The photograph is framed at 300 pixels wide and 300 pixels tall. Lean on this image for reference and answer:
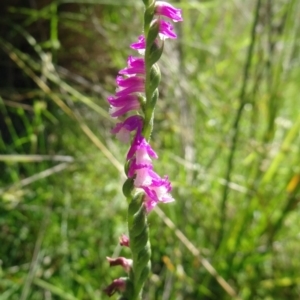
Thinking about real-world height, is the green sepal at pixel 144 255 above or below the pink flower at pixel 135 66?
below

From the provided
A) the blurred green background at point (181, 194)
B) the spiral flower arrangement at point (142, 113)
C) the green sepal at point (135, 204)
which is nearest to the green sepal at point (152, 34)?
the spiral flower arrangement at point (142, 113)

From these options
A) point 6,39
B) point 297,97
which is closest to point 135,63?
point 6,39

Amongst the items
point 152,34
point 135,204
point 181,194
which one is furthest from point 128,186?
point 181,194

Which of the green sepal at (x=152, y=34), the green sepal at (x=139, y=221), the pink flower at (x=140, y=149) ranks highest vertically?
the green sepal at (x=152, y=34)

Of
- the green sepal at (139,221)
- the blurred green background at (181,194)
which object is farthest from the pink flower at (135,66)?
the blurred green background at (181,194)

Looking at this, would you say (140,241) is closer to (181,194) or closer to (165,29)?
(165,29)

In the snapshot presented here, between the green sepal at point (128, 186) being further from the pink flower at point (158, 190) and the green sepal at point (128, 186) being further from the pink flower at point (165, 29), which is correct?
the pink flower at point (165, 29)

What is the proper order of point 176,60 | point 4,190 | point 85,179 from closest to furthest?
point 4,190 → point 176,60 → point 85,179

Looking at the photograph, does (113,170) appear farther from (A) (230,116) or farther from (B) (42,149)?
(A) (230,116)

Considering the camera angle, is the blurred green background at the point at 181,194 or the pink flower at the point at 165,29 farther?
the blurred green background at the point at 181,194
